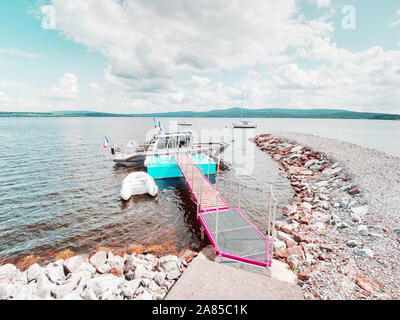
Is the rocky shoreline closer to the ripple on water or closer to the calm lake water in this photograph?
the calm lake water

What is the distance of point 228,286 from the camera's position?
15.8 ft

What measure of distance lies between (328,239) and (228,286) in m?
4.72

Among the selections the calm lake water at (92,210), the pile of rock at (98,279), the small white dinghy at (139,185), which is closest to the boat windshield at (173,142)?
the calm lake water at (92,210)

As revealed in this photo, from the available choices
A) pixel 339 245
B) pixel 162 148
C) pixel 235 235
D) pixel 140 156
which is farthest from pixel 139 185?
pixel 339 245

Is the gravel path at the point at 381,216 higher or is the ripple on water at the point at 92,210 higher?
the gravel path at the point at 381,216

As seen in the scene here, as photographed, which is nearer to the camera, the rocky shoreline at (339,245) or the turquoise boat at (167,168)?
the rocky shoreline at (339,245)

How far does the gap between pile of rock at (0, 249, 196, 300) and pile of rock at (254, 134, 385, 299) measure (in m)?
3.53

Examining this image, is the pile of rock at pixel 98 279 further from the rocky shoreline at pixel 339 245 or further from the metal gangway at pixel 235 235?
the rocky shoreline at pixel 339 245

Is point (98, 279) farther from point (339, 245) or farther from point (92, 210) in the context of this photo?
point (339, 245)

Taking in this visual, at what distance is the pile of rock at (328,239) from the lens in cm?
486

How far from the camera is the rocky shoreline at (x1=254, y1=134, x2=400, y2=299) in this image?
15.8ft

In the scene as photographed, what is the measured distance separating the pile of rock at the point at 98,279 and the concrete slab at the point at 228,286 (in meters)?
0.63
